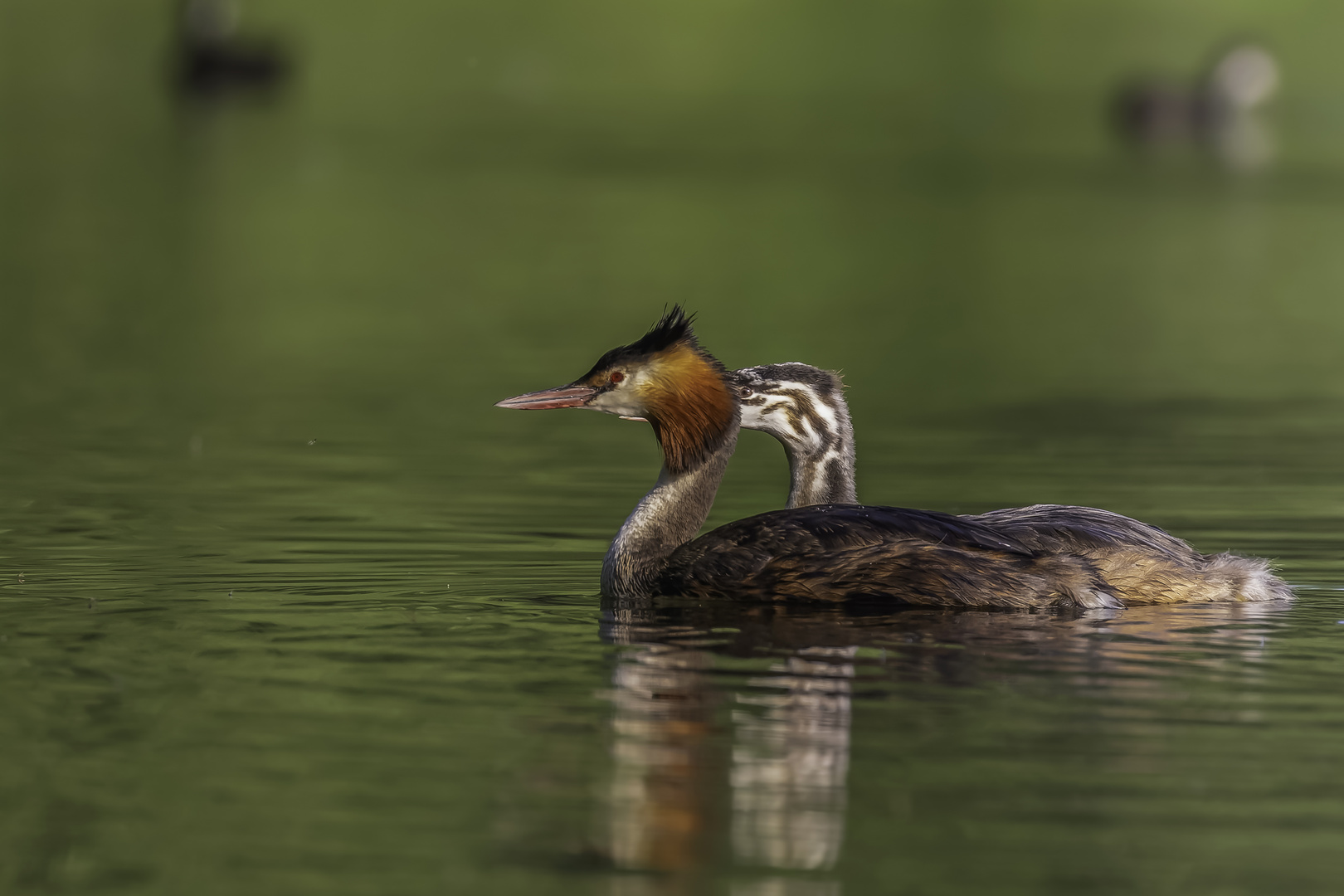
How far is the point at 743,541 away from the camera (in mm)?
10234

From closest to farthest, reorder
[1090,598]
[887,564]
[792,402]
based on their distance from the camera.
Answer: [1090,598] < [887,564] < [792,402]

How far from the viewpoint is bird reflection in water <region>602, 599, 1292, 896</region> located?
637cm

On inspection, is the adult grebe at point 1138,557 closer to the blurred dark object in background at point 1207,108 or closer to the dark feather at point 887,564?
the dark feather at point 887,564

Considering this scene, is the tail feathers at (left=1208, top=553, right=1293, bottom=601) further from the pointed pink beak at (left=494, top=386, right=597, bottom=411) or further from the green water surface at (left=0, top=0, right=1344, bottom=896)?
the pointed pink beak at (left=494, top=386, right=597, bottom=411)

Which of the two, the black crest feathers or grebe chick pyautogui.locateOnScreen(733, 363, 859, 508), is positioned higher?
the black crest feathers

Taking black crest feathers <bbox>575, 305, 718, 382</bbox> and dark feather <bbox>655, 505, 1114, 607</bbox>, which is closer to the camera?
dark feather <bbox>655, 505, 1114, 607</bbox>

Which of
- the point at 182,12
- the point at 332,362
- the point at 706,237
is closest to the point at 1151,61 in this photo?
the point at 182,12

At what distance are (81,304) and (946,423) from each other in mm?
11870

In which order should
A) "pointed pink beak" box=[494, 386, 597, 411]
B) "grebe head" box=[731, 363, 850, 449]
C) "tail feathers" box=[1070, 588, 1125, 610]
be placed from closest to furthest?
"tail feathers" box=[1070, 588, 1125, 610] < "pointed pink beak" box=[494, 386, 597, 411] < "grebe head" box=[731, 363, 850, 449]

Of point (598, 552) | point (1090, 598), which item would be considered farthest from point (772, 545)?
point (598, 552)

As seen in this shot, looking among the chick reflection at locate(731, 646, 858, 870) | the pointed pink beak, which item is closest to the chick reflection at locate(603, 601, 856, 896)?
the chick reflection at locate(731, 646, 858, 870)

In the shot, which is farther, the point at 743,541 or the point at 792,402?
the point at 792,402

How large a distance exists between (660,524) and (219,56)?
56676 mm

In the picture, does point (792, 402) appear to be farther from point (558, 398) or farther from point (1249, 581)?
point (1249, 581)
